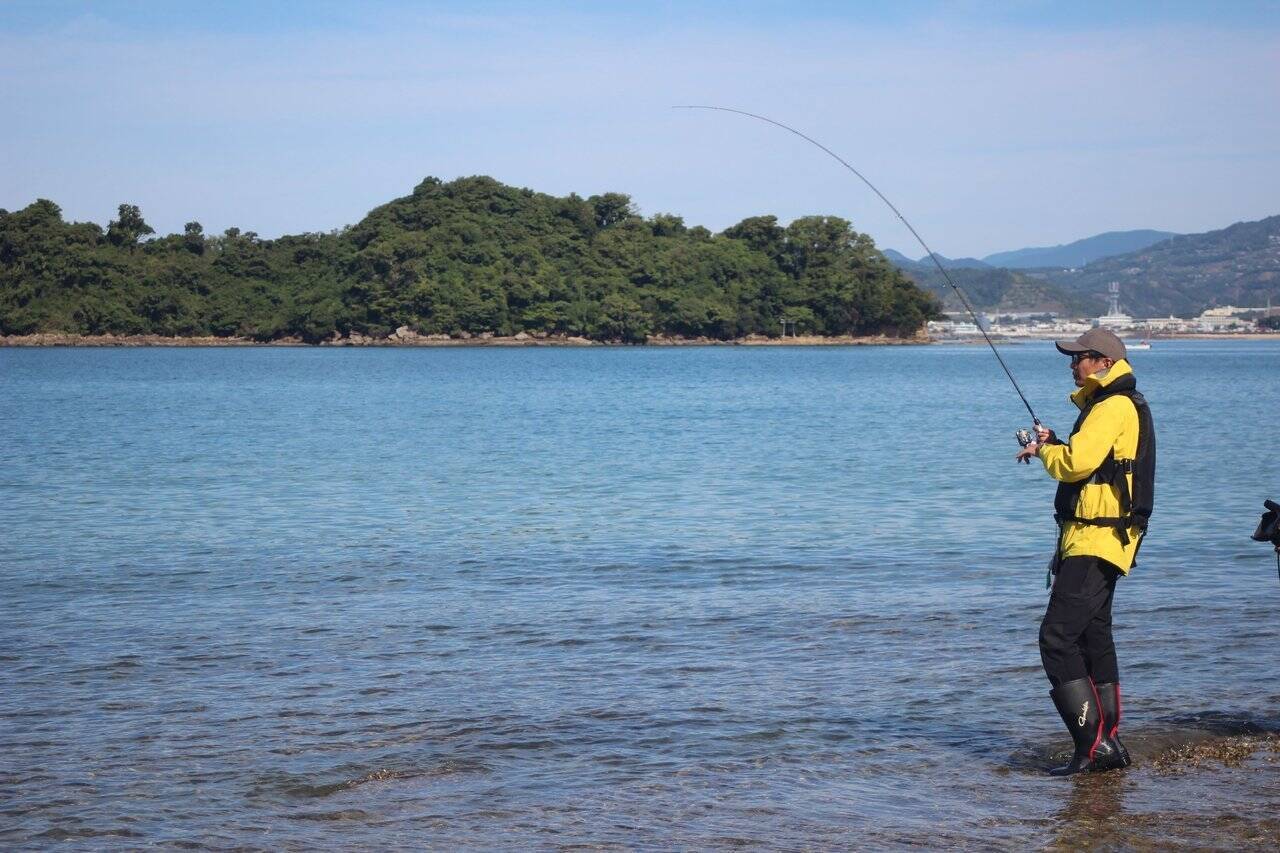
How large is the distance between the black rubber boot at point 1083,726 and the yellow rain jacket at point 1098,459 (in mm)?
621

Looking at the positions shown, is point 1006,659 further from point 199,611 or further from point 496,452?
point 496,452

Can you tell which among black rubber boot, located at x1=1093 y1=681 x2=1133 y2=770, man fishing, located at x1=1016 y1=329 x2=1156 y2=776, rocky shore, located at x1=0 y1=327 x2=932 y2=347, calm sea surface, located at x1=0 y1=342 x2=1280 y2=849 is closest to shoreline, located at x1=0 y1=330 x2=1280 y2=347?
rocky shore, located at x1=0 y1=327 x2=932 y2=347

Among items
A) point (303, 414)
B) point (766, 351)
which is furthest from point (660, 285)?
point (303, 414)

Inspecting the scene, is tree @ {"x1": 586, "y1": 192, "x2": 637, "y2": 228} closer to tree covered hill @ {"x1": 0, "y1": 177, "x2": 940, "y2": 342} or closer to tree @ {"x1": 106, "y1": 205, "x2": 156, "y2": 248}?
tree covered hill @ {"x1": 0, "y1": 177, "x2": 940, "y2": 342}

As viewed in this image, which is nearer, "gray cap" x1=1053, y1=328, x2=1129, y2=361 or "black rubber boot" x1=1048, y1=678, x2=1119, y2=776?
"gray cap" x1=1053, y1=328, x2=1129, y2=361

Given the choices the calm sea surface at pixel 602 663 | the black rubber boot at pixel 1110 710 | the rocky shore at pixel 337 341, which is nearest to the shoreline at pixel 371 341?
the rocky shore at pixel 337 341

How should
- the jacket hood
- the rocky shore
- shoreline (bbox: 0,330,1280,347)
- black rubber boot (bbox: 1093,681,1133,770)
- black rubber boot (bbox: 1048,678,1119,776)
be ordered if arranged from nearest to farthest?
1. the jacket hood
2. black rubber boot (bbox: 1048,678,1119,776)
3. black rubber boot (bbox: 1093,681,1133,770)
4. the rocky shore
5. shoreline (bbox: 0,330,1280,347)

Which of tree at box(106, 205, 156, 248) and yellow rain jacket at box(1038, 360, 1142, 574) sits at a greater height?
tree at box(106, 205, 156, 248)

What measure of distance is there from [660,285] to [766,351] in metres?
15.0

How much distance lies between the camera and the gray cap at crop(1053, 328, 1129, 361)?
6.49m

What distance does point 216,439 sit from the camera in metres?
34.3

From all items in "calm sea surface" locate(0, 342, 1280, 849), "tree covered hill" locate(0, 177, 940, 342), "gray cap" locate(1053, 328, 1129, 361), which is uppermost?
"tree covered hill" locate(0, 177, 940, 342)

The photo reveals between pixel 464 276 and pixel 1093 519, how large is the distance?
5624 inches

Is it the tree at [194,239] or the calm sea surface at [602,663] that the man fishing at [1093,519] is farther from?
the tree at [194,239]
